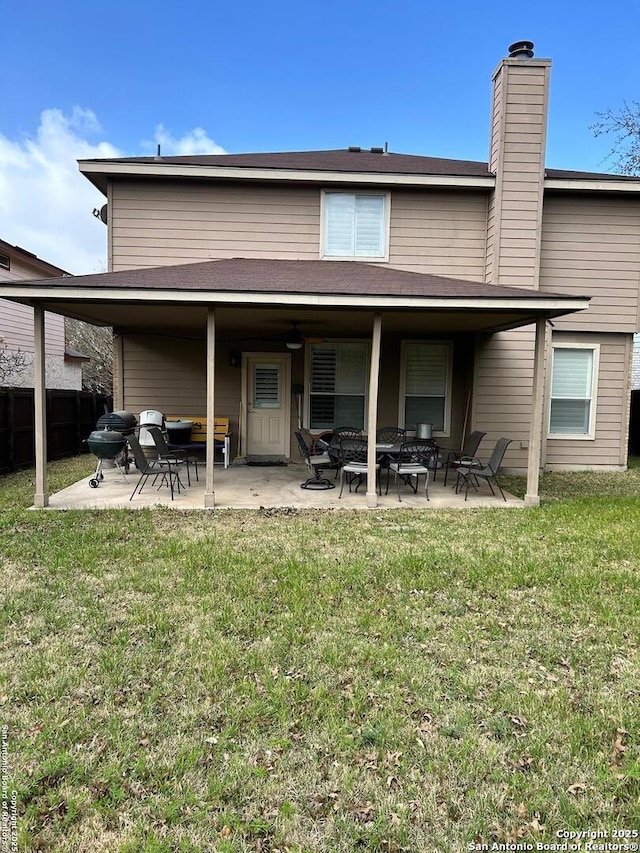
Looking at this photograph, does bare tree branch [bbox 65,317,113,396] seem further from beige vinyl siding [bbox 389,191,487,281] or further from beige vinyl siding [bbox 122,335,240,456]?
beige vinyl siding [bbox 389,191,487,281]

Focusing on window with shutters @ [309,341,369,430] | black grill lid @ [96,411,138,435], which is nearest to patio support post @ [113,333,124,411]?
black grill lid @ [96,411,138,435]

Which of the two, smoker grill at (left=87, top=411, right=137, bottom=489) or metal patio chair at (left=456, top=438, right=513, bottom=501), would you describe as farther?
smoker grill at (left=87, top=411, right=137, bottom=489)

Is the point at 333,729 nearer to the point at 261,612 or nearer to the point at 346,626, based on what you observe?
the point at 346,626

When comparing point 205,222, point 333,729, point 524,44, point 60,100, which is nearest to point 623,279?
point 524,44

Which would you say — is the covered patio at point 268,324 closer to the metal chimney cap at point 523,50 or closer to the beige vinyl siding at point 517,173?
the beige vinyl siding at point 517,173

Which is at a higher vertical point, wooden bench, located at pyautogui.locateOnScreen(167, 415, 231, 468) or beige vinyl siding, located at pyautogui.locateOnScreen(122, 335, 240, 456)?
beige vinyl siding, located at pyautogui.locateOnScreen(122, 335, 240, 456)

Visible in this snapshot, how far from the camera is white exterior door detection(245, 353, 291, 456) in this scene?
9711 mm

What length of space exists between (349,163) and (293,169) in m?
1.47

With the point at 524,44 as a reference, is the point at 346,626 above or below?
below

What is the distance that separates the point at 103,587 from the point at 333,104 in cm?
2123

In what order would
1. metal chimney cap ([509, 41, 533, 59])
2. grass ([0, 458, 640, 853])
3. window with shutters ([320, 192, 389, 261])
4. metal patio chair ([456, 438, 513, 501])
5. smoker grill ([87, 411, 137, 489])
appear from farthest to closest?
window with shutters ([320, 192, 389, 261]) < metal chimney cap ([509, 41, 533, 59]) < smoker grill ([87, 411, 137, 489]) < metal patio chair ([456, 438, 513, 501]) < grass ([0, 458, 640, 853])

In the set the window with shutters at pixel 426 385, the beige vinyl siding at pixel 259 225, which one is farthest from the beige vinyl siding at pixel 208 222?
the window with shutters at pixel 426 385

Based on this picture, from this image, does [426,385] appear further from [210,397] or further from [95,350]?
[95,350]

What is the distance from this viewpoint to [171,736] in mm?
2367
